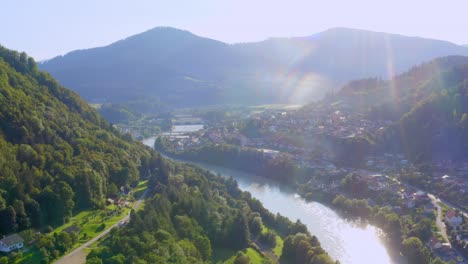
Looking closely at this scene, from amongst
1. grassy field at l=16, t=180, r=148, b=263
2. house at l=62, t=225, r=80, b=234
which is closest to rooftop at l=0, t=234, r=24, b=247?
grassy field at l=16, t=180, r=148, b=263

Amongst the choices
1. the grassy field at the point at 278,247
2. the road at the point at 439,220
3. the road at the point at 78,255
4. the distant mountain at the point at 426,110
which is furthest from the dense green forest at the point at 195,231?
the distant mountain at the point at 426,110

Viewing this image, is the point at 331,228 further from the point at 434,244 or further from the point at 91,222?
the point at 91,222

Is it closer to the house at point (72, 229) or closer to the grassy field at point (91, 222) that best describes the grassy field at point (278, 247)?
the grassy field at point (91, 222)

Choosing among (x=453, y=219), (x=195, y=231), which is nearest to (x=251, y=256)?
(x=195, y=231)

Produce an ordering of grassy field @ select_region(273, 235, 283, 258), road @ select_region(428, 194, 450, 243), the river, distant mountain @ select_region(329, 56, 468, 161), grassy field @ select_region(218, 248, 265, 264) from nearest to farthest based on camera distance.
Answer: grassy field @ select_region(218, 248, 265, 264) → grassy field @ select_region(273, 235, 283, 258) → the river → road @ select_region(428, 194, 450, 243) → distant mountain @ select_region(329, 56, 468, 161)

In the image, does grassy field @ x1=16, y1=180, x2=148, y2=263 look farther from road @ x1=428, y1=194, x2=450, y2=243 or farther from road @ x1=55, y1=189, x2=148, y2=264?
road @ x1=428, y1=194, x2=450, y2=243

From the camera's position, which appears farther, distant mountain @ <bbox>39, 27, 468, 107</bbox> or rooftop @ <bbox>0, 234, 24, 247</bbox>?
distant mountain @ <bbox>39, 27, 468, 107</bbox>

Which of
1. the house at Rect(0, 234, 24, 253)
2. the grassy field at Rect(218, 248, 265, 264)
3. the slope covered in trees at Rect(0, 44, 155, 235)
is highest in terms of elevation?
the slope covered in trees at Rect(0, 44, 155, 235)

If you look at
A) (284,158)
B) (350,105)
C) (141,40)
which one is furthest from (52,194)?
(141,40)
